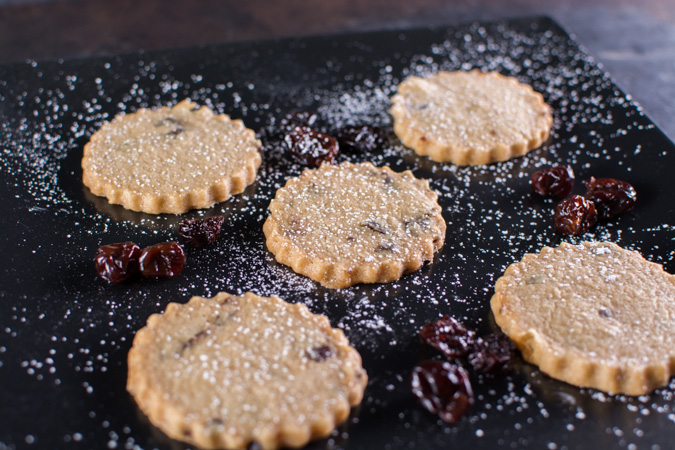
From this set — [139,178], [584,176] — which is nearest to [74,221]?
[139,178]

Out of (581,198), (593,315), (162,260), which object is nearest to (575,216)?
(581,198)

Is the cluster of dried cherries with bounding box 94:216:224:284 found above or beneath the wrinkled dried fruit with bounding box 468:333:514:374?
beneath

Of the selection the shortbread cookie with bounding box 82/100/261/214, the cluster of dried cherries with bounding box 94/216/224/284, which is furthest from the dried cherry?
the cluster of dried cherries with bounding box 94/216/224/284

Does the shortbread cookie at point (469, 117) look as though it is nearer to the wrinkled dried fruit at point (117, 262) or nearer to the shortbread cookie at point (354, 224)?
the shortbread cookie at point (354, 224)

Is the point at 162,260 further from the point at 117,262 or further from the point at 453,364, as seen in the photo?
the point at 453,364

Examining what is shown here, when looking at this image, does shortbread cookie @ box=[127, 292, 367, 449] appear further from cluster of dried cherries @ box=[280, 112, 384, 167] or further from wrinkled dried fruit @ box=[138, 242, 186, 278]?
cluster of dried cherries @ box=[280, 112, 384, 167]

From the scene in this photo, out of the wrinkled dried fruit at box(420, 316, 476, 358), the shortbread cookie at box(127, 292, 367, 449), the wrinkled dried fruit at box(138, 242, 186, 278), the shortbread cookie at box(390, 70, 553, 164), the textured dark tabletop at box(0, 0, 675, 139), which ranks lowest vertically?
the textured dark tabletop at box(0, 0, 675, 139)
